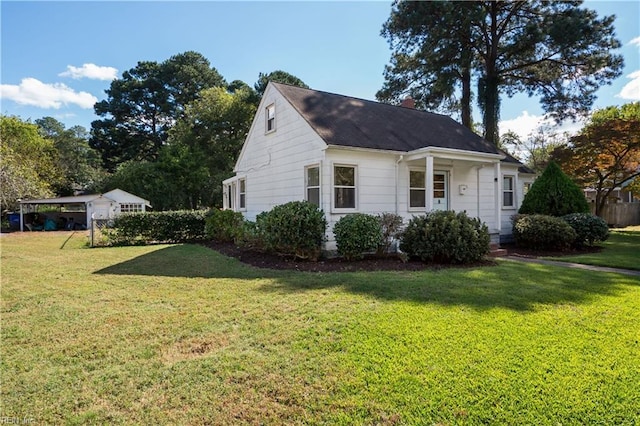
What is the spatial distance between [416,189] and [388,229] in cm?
272

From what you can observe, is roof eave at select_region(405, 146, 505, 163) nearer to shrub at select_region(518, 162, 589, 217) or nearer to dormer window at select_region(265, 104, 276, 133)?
shrub at select_region(518, 162, 589, 217)

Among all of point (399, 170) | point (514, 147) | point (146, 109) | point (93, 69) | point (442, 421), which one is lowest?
point (442, 421)

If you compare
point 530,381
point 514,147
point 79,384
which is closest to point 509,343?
point 530,381

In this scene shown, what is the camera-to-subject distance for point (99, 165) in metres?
41.6

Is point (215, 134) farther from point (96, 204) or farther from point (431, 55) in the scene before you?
point (431, 55)

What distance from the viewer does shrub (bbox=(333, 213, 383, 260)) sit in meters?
8.58

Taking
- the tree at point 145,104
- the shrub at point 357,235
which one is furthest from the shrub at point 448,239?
the tree at point 145,104

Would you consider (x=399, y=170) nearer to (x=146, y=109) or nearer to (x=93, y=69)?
(x=146, y=109)

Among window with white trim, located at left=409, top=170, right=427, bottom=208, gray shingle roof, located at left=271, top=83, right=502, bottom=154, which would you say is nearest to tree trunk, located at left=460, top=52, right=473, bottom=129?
gray shingle roof, located at left=271, top=83, right=502, bottom=154

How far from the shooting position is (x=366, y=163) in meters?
9.98

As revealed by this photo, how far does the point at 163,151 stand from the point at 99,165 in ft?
62.6

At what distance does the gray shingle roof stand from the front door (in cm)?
112

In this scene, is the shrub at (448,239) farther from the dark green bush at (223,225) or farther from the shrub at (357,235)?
the dark green bush at (223,225)

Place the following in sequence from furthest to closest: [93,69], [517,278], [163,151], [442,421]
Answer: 1. [93,69]
2. [163,151]
3. [517,278]
4. [442,421]
